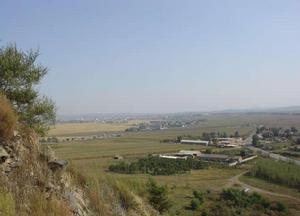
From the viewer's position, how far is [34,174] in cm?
1005

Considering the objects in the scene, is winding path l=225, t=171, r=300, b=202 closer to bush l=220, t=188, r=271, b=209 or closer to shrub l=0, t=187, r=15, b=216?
bush l=220, t=188, r=271, b=209

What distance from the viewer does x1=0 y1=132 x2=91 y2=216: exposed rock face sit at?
9180mm

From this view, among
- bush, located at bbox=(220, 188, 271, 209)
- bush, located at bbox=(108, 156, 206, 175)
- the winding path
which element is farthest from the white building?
bush, located at bbox=(220, 188, 271, 209)

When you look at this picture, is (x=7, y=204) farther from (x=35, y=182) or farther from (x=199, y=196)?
(x=199, y=196)

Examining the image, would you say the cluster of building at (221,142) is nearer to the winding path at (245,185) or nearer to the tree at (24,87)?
the winding path at (245,185)

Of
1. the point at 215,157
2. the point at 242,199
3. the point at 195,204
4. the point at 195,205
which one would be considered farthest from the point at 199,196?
the point at 215,157

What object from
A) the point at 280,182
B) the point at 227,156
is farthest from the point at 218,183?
the point at 227,156

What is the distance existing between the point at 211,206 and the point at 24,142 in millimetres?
39882

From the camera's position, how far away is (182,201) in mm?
50750

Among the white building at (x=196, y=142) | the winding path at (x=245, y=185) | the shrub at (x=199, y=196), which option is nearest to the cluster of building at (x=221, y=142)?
the white building at (x=196, y=142)

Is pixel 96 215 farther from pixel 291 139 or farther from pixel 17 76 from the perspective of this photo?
pixel 291 139

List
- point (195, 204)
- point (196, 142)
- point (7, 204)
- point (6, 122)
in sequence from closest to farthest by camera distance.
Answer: point (7, 204), point (6, 122), point (195, 204), point (196, 142)

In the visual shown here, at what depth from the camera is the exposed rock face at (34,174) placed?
9.18 meters

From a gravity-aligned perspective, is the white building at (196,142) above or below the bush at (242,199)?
above
